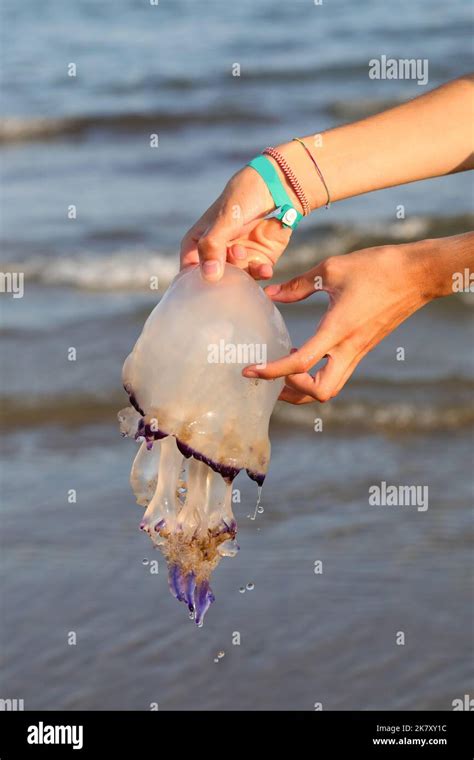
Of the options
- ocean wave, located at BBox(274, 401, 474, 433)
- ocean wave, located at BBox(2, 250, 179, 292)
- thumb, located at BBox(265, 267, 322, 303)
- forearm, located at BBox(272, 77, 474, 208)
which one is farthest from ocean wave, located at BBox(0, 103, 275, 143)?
thumb, located at BBox(265, 267, 322, 303)

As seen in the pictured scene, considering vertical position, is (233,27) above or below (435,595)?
above

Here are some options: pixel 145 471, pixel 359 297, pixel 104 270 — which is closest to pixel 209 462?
pixel 145 471

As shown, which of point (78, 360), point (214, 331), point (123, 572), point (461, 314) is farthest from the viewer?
point (461, 314)

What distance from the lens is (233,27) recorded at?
15359 mm

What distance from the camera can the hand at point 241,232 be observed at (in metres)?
2.17

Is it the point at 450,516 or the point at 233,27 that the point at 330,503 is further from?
the point at 233,27

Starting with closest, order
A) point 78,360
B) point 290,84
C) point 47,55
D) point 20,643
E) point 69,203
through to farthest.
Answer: point 20,643, point 78,360, point 69,203, point 290,84, point 47,55

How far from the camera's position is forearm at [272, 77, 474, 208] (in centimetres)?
235

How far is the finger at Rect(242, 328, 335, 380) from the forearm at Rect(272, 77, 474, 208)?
13.9 inches

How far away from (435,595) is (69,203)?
5.73 m

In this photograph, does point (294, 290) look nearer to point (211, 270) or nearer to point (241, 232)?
point (241, 232)

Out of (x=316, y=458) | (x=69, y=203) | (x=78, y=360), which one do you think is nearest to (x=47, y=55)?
(x=69, y=203)

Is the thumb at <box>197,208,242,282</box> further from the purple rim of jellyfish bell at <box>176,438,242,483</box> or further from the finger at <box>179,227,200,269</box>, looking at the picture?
the purple rim of jellyfish bell at <box>176,438,242,483</box>

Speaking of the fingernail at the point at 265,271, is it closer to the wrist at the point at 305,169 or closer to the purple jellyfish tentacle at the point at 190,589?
the wrist at the point at 305,169
